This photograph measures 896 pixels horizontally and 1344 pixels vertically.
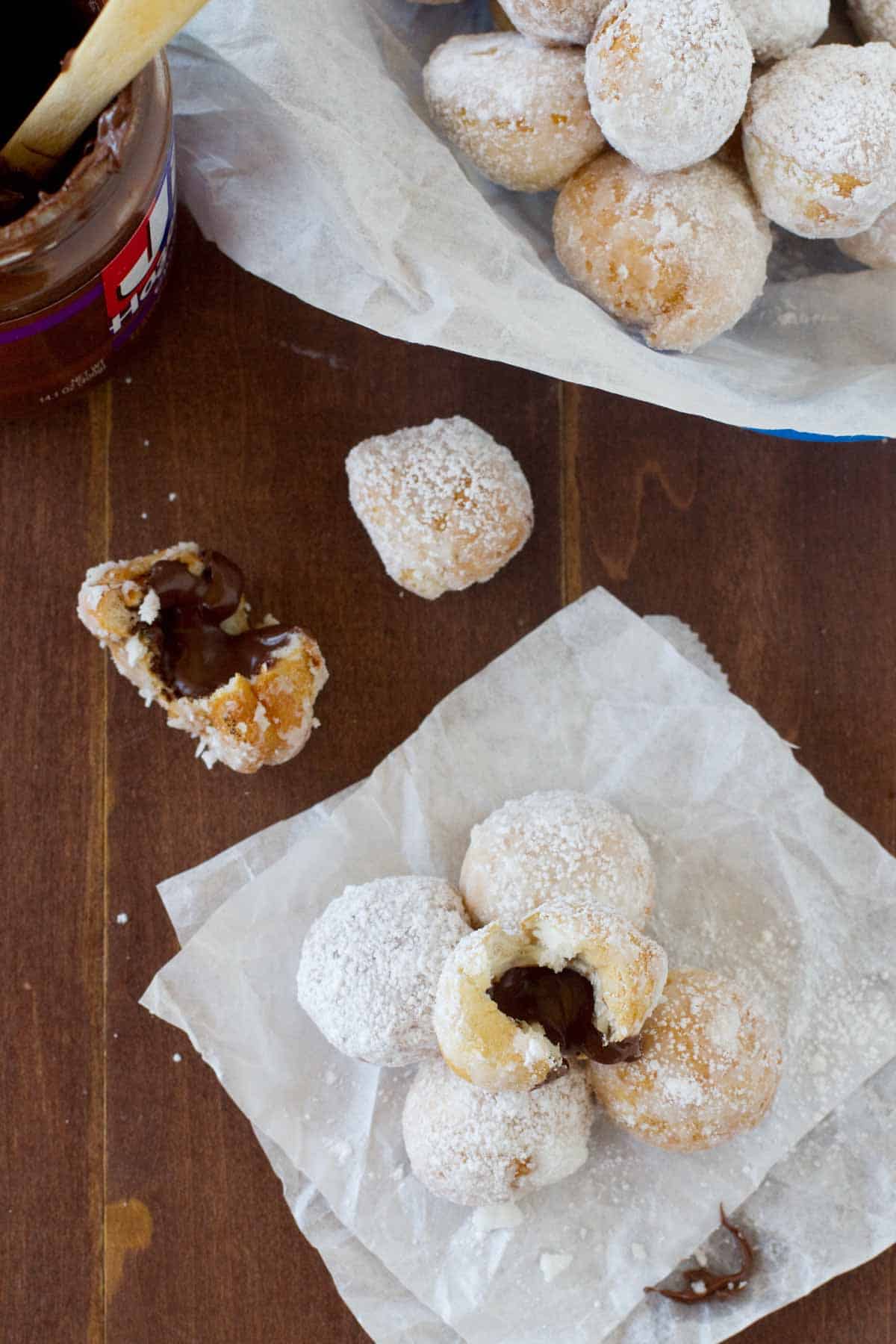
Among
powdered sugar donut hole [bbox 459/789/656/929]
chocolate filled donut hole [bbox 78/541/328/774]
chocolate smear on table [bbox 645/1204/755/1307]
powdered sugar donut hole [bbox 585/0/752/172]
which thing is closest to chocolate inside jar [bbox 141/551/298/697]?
chocolate filled donut hole [bbox 78/541/328/774]

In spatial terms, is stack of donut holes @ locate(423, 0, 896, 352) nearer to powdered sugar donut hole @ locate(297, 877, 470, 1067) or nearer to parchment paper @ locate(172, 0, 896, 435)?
parchment paper @ locate(172, 0, 896, 435)

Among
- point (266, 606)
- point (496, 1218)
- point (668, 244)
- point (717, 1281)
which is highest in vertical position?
point (668, 244)

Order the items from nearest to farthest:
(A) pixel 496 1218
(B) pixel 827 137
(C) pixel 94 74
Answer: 1. (C) pixel 94 74
2. (B) pixel 827 137
3. (A) pixel 496 1218

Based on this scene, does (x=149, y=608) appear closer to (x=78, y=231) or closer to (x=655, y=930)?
(x=78, y=231)

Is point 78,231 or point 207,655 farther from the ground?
point 78,231

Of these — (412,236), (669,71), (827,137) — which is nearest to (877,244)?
(827,137)

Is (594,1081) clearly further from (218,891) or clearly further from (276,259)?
(276,259)

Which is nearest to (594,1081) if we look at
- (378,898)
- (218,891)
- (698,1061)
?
(698,1061)
